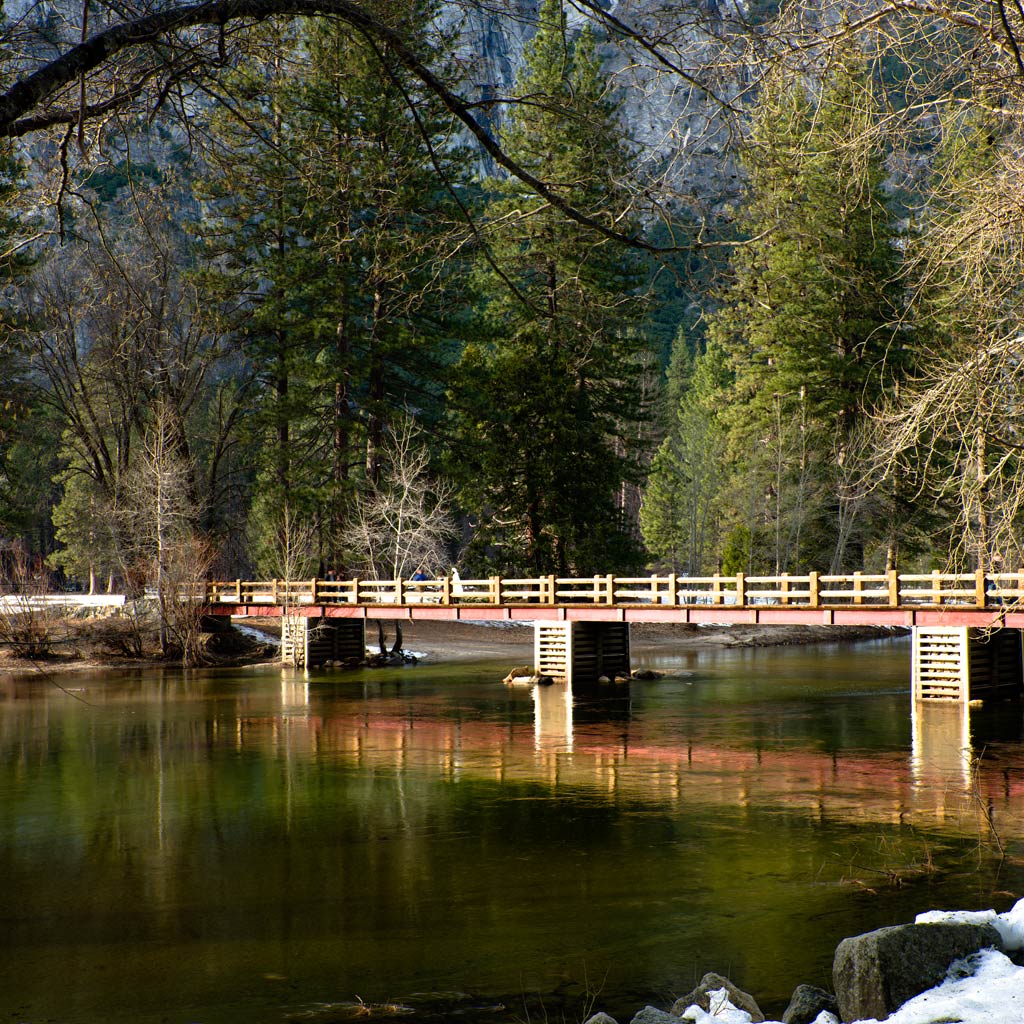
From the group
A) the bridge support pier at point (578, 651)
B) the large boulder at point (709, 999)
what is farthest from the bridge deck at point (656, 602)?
the large boulder at point (709, 999)

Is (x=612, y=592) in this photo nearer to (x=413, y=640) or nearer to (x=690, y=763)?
(x=690, y=763)

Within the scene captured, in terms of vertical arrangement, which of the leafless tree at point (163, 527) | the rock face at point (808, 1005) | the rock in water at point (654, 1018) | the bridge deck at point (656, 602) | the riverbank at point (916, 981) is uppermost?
the leafless tree at point (163, 527)

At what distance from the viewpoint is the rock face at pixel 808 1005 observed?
7.61 meters

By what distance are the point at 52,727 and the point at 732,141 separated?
2352 centimetres

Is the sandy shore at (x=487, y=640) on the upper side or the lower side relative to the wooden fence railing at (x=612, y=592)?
lower

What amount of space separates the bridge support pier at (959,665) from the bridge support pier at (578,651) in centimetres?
913

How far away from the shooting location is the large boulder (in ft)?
26.0

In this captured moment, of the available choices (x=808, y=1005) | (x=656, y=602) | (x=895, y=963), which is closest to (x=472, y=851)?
(x=808, y=1005)

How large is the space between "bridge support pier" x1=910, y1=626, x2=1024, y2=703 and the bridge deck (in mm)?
624

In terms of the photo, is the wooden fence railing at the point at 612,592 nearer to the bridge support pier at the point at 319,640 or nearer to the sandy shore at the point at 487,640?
the bridge support pier at the point at 319,640

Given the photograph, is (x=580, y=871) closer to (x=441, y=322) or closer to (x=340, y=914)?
(x=340, y=914)

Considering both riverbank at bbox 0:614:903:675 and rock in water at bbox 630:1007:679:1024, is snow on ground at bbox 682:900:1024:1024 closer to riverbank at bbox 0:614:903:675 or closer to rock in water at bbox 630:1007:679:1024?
rock in water at bbox 630:1007:679:1024

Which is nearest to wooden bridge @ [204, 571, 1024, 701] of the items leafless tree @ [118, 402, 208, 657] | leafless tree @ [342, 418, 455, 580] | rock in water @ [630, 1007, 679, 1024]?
leafless tree @ [342, 418, 455, 580]

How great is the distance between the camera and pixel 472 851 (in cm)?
1398
